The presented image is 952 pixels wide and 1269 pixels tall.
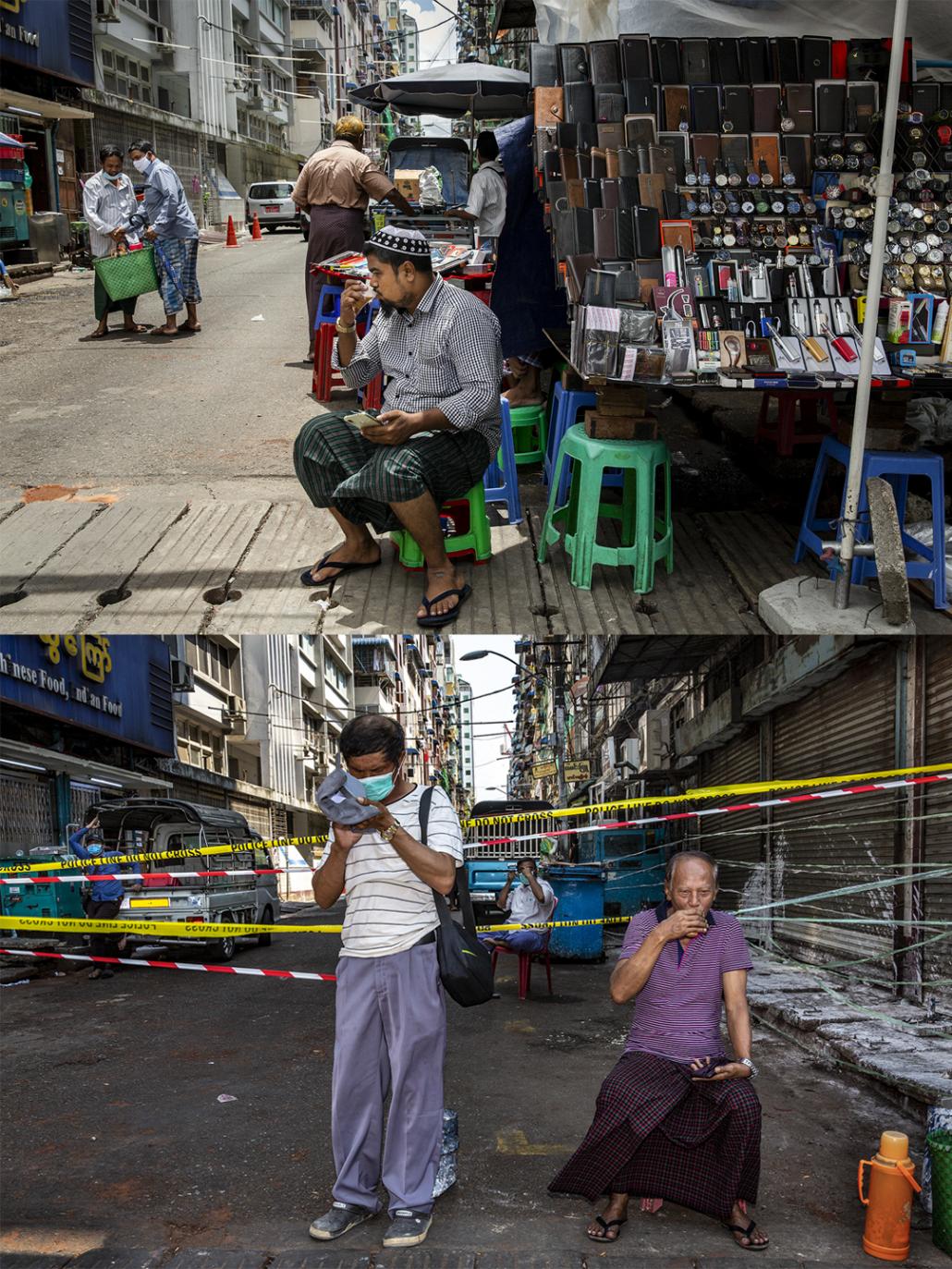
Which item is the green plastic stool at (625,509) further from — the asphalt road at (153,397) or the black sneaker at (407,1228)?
the black sneaker at (407,1228)

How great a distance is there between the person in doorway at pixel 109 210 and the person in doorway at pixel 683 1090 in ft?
33.7

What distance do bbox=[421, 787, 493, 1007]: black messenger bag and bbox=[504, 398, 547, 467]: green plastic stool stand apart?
4.44m

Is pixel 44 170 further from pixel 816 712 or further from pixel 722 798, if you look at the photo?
pixel 816 712

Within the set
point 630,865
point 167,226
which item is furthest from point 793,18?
point 630,865

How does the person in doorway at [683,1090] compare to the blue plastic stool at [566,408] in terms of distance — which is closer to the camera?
the person in doorway at [683,1090]

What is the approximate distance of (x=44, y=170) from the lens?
82.0 ft

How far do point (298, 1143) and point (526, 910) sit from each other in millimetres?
4164

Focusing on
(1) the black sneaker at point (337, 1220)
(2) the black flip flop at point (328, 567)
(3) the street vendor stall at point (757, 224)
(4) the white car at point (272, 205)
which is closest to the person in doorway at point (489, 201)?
(3) the street vendor stall at point (757, 224)

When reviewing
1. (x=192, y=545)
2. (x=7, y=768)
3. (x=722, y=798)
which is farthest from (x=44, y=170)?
(x=192, y=545)

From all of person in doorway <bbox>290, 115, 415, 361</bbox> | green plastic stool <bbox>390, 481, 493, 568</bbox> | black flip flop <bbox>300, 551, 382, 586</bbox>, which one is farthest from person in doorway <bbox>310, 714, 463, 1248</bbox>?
person in doorway <bbox>290, 115, 415, 361</bbox>

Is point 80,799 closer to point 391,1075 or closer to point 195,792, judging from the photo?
point 195,792

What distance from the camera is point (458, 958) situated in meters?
3.44

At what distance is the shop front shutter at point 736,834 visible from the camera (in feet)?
32.0

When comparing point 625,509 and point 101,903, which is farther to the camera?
point 101,903
